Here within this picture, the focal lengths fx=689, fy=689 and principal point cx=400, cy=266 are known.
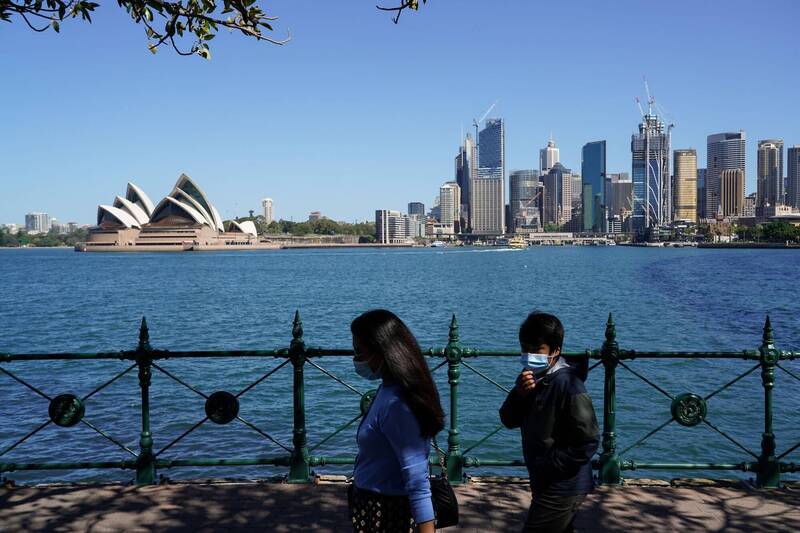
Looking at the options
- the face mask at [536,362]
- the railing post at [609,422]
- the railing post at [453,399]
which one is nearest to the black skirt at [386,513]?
the face mask at [536,362]

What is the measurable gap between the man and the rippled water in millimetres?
6267

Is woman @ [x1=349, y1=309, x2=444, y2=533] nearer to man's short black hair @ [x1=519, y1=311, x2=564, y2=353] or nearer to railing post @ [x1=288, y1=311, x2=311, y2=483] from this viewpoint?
man's short black hair @ [x1=519, y1=311, x2=564, y2=353]

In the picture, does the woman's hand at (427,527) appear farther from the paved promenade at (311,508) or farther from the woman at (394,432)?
the paved promenade at (311,508)

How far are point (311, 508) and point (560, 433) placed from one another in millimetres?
2583

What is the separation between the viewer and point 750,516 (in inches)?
195

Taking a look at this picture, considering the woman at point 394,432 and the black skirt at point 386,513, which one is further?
the black skirt at point 386,513

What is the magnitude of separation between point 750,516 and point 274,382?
12.9 metres

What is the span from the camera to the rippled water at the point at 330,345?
11.4 m

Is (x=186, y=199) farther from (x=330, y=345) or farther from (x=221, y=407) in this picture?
(x=221, y=407)

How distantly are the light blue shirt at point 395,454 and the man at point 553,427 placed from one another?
28.2 inches

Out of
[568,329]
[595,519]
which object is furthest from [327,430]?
[568,329]

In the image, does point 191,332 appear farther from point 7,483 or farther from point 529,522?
point 529,522

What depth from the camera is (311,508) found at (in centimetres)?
512

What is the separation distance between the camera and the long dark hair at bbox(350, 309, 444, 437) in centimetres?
272
